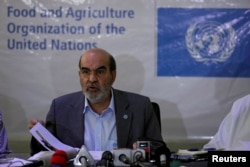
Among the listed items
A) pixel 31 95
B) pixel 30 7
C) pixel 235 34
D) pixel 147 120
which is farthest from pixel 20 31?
pixel 235 34

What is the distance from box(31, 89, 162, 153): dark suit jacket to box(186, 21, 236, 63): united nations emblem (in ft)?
3.17

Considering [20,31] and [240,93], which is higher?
[20,31]

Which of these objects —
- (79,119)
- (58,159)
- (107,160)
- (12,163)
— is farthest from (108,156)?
(79,119)

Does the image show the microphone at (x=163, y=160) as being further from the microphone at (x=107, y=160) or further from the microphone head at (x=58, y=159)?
the microphone head at (x=58, y=159)

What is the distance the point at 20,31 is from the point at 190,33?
1.58m

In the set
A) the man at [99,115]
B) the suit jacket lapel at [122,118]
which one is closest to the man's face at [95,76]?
the man at [99,115]

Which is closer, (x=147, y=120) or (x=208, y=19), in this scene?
(x=147, y=120)

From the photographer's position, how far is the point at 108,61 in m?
3.00

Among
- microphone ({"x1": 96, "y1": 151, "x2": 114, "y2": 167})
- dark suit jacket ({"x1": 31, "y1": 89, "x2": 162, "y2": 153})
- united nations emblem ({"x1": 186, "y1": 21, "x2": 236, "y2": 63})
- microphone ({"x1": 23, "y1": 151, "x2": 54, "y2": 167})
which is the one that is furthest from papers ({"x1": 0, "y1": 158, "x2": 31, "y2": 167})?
united nations emblem ({"x1": 186, "y1": 21, "x2": 236, "y2": 63})

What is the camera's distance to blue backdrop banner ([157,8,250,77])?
3758 mm

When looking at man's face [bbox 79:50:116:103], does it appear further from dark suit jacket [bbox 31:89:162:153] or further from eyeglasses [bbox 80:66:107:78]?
dark suit jacket [bbox 31:89:162:153]

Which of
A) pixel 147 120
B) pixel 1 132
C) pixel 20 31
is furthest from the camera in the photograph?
pixel 20 31

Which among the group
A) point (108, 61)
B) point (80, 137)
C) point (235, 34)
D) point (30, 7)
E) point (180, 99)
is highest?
point (30, 7)

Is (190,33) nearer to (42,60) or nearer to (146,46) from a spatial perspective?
(146,46)
